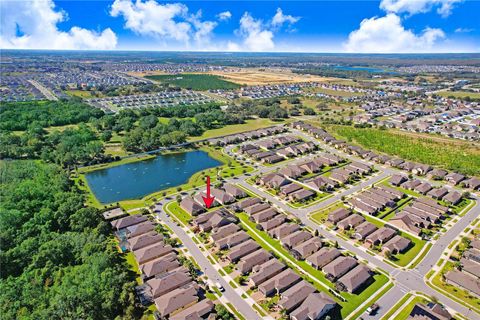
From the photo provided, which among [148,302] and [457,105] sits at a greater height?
[457,105]

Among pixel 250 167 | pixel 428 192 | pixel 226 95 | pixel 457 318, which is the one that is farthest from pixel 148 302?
pixel 226 95

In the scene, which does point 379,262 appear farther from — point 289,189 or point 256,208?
point 289,189

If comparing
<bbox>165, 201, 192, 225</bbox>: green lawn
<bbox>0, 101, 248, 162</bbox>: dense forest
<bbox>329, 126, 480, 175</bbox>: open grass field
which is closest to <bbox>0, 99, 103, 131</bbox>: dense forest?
<bbox>0, 101, 248, 162</bbox>: dense forest

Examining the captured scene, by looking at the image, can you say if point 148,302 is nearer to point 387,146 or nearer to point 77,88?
point 387,146

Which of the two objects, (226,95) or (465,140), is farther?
(226,95)

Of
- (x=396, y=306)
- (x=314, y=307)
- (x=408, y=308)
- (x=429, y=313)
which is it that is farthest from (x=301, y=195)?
(x=429, y=313)

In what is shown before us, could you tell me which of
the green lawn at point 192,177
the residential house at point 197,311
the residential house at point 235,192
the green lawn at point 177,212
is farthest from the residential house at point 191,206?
the residential house at point 197,311
